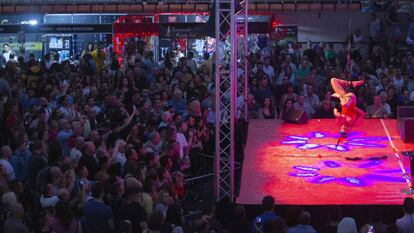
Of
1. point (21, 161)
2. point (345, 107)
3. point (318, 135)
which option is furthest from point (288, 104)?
point (21, 161)

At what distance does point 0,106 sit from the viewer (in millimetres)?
14844

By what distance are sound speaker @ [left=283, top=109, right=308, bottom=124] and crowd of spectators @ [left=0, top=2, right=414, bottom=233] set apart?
20 cm

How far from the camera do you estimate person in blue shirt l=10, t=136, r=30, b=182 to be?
11672 millimetres

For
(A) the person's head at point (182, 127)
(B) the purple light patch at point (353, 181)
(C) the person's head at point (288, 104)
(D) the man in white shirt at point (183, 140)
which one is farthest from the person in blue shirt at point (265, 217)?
(C) the person's head at point (288, 104)

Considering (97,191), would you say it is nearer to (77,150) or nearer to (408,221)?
(77,150)

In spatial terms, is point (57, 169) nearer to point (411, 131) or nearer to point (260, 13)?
point (411, 131)

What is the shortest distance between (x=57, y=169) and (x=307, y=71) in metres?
10.1

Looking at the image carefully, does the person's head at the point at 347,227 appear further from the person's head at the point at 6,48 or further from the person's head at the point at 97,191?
the person's head at the point at 6,48

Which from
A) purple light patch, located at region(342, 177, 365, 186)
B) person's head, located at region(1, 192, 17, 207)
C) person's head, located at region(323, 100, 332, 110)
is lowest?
purple light patch, located at region(342, 177, 365, 186)

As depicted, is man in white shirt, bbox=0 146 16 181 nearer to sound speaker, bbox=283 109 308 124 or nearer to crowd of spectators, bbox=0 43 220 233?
crowd of spectators, bbox=0 43 220 233

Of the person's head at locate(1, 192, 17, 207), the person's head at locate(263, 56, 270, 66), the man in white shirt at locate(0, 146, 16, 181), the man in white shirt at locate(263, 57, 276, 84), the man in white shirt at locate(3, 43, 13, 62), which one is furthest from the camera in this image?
the man in white shirt at locate(3, 43, 13, 62)

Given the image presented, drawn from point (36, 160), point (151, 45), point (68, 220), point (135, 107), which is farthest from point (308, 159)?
point (151, 45)

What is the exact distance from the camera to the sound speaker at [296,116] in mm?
17250

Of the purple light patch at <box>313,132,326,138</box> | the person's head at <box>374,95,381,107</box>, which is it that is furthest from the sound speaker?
the person's head at <box>374,95,381,107</box>
